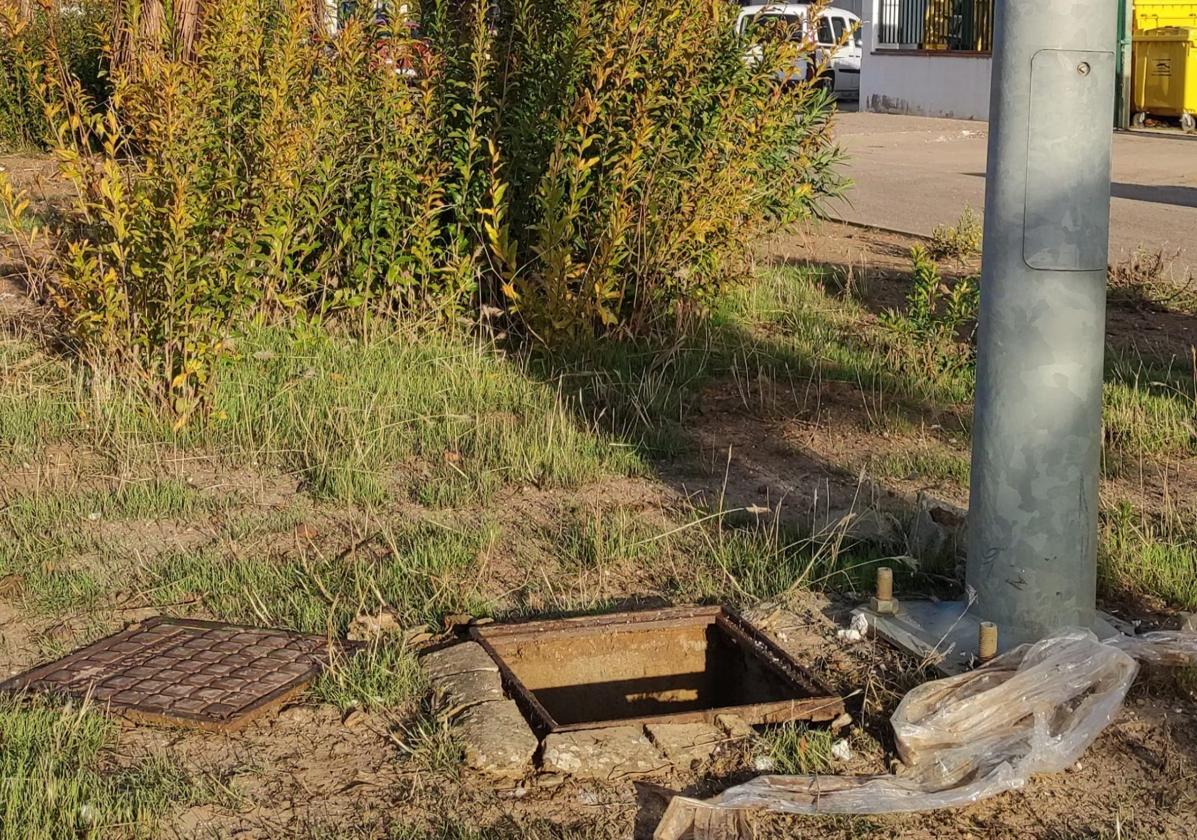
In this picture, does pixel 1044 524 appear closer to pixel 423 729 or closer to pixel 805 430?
pixel 423 729

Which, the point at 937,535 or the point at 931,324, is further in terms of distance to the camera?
the point at 931,324

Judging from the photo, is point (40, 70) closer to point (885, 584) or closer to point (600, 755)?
point (885, 584)

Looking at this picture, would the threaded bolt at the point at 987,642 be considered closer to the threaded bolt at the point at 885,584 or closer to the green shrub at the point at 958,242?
the threaded bolt at the point at 885,584

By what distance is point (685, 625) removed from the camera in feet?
13.8

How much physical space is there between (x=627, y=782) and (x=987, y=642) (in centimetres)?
101

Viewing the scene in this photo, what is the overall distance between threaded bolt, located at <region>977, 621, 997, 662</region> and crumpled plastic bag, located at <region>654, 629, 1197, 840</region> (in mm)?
29

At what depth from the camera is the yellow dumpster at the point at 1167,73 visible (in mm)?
19906

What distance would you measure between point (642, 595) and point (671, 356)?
239 cm

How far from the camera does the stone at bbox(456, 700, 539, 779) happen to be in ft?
11.1

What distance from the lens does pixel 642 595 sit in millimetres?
4449

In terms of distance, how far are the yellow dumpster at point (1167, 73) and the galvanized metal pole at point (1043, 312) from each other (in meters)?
17.7

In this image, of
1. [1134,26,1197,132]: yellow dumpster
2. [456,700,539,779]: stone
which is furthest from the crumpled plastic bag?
[1134,26,1197,132]: yellow dumpster

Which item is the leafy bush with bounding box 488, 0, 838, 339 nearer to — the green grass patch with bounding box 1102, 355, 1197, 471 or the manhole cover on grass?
the green grass patch with bounding box 1102, 355, 1197, 471

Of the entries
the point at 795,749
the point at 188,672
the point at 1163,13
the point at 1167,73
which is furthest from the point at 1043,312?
the point at 1163,13
